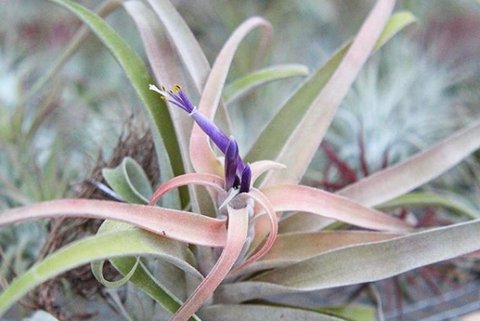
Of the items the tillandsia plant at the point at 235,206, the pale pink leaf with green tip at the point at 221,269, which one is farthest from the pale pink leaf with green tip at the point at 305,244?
the pale pink leaf with green tip at the point at 221,269

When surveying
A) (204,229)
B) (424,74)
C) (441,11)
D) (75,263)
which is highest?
(441,11)

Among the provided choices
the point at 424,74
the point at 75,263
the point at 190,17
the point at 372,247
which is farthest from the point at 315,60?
the point at 75,263

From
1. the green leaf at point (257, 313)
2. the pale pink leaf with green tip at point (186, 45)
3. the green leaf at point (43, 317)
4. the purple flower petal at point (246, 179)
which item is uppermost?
the pale pink leaf with green tip at point (186, 45)

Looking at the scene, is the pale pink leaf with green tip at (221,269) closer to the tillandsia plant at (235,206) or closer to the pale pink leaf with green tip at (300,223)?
the tillandsia plant at (235,206)

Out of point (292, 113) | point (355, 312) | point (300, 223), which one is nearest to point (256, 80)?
point (292, 113)

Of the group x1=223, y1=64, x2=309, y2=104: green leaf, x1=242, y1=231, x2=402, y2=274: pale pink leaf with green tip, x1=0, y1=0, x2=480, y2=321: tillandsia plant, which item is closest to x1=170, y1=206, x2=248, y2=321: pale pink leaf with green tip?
x1=0, y1=0, x2=480, y2=321: tillandsia plant

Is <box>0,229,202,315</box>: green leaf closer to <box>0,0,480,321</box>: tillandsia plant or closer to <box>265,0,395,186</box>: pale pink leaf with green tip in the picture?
<box>0,0,480,321</box>: tillandsia plant

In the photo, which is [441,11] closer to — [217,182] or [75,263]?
[217,182]
